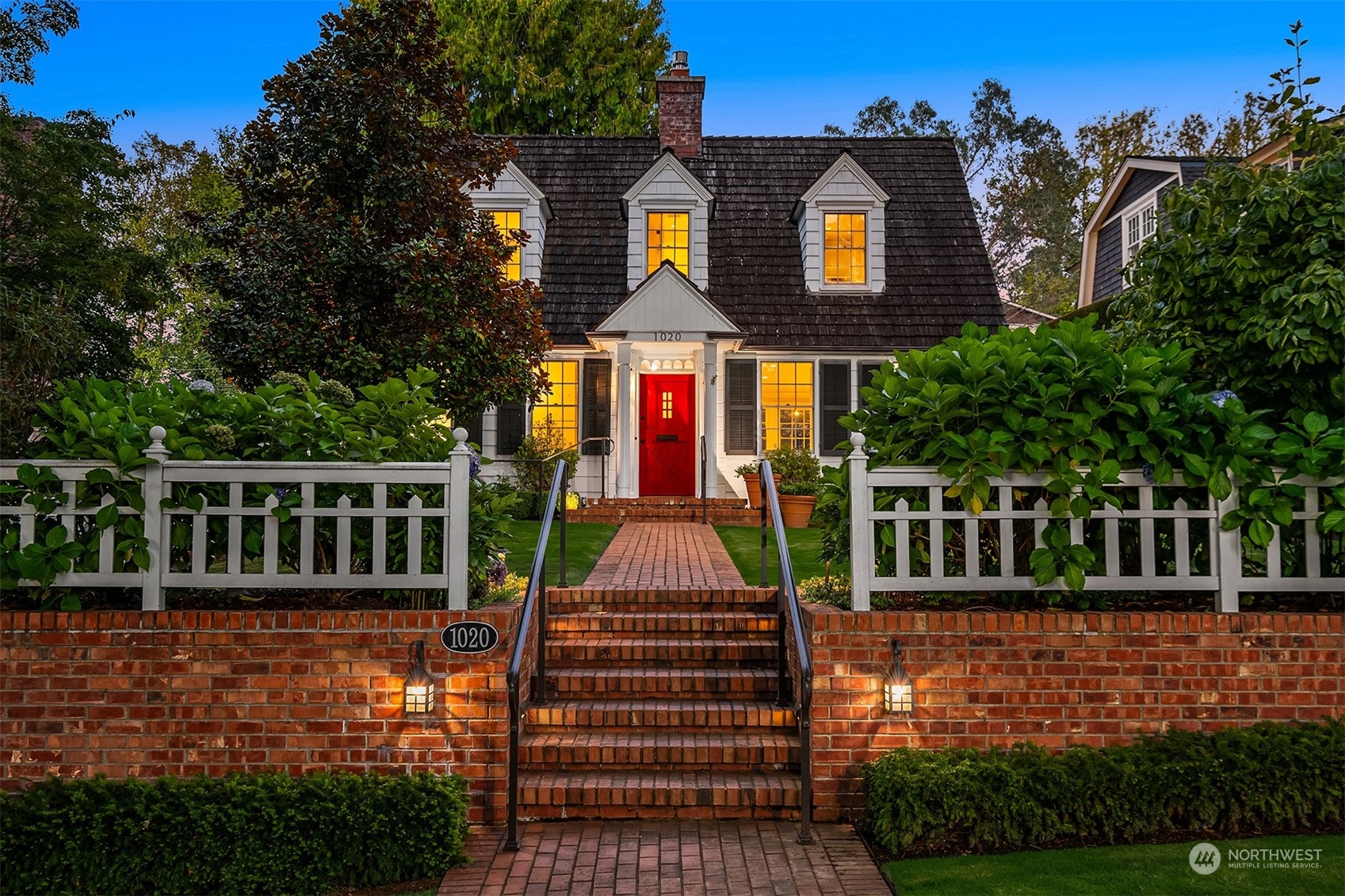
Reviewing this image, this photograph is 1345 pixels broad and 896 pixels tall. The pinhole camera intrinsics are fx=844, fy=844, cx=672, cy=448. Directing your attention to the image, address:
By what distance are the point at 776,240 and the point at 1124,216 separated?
970cm

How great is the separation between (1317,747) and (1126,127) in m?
30.0

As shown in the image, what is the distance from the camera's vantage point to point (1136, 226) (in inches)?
759

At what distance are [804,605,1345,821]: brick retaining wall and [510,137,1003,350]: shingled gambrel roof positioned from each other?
1002 centimetres

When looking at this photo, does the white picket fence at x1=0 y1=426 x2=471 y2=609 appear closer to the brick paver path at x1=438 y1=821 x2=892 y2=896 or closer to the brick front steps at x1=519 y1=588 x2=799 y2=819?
the brick front steps at x1=519 y1=588 x2=799 y2=819

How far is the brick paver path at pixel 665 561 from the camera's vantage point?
698cm

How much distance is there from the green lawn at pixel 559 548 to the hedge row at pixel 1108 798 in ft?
9.65

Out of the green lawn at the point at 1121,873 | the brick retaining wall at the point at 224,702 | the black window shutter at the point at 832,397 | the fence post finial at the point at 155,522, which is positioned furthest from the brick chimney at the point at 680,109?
the green lawn at the point at 1121,873

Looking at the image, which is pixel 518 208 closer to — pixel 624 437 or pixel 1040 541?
pixel 624 437

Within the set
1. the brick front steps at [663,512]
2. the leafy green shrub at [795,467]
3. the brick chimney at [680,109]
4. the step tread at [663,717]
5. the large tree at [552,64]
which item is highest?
the large tree at [552,64]

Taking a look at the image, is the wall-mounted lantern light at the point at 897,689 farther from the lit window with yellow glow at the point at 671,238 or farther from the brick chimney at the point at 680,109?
the brick chimney at the point at 680,109

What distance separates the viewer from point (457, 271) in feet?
25.8

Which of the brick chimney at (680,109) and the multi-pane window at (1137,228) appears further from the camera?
the multi-pane window at (1137,228)

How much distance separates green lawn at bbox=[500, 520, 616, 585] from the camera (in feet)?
24.5

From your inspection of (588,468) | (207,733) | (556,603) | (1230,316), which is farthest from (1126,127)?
(207,733)
